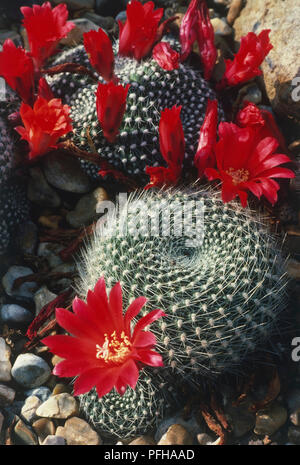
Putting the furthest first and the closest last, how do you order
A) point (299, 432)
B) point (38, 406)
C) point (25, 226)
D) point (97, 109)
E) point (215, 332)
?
point (25, 226) < point (97, 109) < point (38, 406) < point (299, 432) < point (215, 332)

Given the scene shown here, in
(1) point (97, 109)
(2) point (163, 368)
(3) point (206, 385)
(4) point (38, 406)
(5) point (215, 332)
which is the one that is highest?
(1) point (97, 109)

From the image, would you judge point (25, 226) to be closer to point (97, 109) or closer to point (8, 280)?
point (8, 280)

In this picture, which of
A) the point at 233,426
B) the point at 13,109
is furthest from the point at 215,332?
the point at 13,109

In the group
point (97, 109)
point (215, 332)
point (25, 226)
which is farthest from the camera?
point (25, 226)

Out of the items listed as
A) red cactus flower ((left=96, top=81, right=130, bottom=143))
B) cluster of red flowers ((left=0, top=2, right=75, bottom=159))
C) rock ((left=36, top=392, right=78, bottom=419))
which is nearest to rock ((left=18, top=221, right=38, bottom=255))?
cluster of red flowers ((left=0, top=2, right=75, bottom=159))

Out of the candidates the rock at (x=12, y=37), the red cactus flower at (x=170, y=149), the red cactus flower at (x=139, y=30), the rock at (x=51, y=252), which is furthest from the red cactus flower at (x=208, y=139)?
the rock at (x=12, y=37)

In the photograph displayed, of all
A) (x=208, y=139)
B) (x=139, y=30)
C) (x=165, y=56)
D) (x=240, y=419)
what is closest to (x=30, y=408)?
(x=240, y=419)
